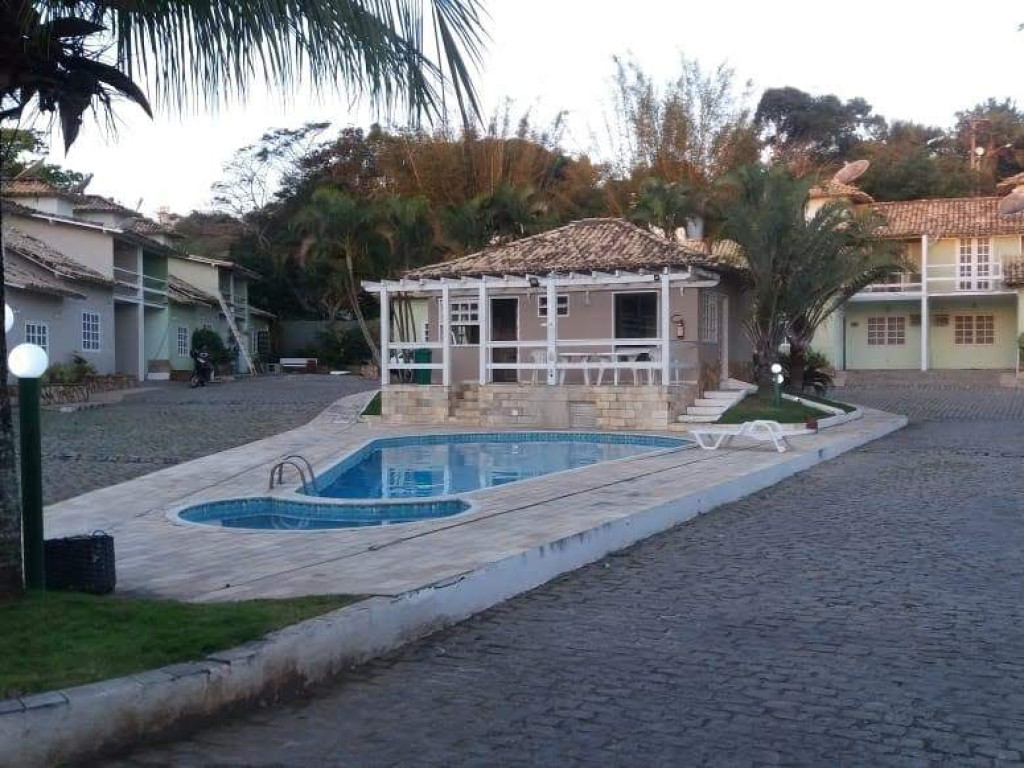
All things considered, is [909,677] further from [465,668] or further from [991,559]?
[991,559]

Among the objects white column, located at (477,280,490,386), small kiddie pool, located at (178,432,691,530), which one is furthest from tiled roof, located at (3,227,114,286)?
small kiddie pool, located at (178,432,691,530)

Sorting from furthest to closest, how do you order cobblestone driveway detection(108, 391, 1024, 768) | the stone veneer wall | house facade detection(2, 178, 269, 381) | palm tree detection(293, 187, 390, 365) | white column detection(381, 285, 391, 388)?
house facade detection(2, 178, 269, 381)
palm tree detection(293, 187, 390, 365)
white column detection(381, 285, 391, 388)
the stone veneer wall
cobblestone driveway detection(108, 391, 1024, 768)

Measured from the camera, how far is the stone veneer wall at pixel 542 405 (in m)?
22.3

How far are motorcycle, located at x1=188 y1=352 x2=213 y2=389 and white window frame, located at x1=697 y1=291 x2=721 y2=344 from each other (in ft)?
60.6

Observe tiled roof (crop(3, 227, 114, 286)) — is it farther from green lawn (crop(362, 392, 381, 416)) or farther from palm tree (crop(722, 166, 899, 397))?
palm tree (crop(722, 166, 899, 397))

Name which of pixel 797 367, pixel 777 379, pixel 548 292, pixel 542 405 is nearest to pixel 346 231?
pixel 548 292

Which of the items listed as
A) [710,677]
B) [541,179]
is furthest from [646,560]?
[541,179]

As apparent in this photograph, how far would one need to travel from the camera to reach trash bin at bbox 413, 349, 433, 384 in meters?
26.6

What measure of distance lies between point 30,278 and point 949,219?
33.4 metres

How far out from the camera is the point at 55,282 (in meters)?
33.9

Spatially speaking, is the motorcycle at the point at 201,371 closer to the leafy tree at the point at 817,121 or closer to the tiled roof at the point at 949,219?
the tiled roof at the point at 949,219

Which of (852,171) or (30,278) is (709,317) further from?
(852,171)

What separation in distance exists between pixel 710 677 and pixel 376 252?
28.5m

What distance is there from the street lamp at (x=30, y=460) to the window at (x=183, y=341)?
39545 mm
